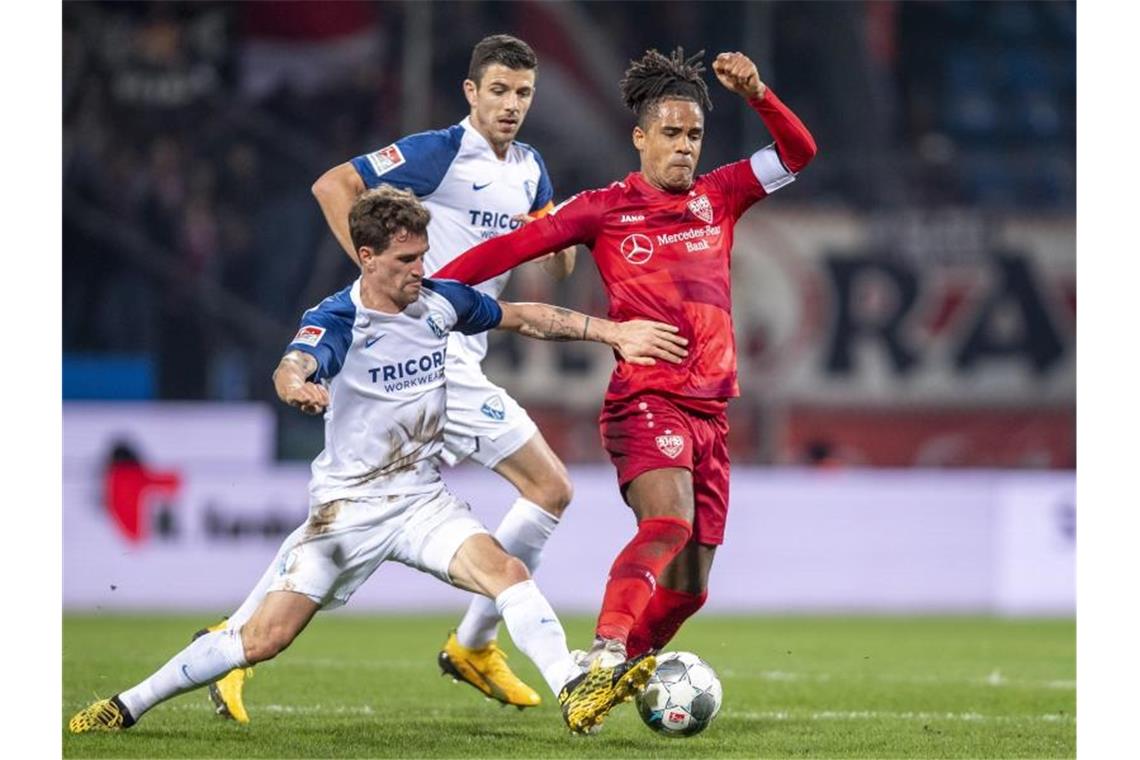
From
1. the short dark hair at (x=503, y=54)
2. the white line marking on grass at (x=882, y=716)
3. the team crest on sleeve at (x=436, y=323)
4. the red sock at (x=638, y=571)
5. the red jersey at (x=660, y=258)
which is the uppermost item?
the short dark hair at (x=503, y=54)

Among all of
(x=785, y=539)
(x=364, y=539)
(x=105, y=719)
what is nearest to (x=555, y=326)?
(x=364, y=539)

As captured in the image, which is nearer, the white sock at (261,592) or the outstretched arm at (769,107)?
the white sock at (261,592)

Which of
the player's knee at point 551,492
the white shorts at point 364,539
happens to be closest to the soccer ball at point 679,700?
the white shorts at point 364,539

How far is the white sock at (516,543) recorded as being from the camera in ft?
22.6

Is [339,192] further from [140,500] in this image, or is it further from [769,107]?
[140,500]

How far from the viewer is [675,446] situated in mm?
6094

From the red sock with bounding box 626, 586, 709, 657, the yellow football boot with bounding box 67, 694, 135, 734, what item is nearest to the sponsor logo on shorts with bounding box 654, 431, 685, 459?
the red sock with bounding box 626, 586, 709, 657

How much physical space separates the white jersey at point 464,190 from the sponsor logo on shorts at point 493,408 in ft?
0.79

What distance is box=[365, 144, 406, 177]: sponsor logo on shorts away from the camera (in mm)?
6809

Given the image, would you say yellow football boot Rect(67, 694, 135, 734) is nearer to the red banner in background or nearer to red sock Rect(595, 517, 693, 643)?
red sock Rect(595, 517, 693, 643)

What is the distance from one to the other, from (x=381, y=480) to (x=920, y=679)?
3.65m

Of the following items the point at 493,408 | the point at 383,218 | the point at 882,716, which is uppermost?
the point at 383,218

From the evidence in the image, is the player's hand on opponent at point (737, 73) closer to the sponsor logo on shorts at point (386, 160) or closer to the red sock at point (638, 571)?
the sponsor logo on shorts at point (386, 160)

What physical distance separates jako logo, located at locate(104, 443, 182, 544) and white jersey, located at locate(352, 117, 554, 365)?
6.47 metres
